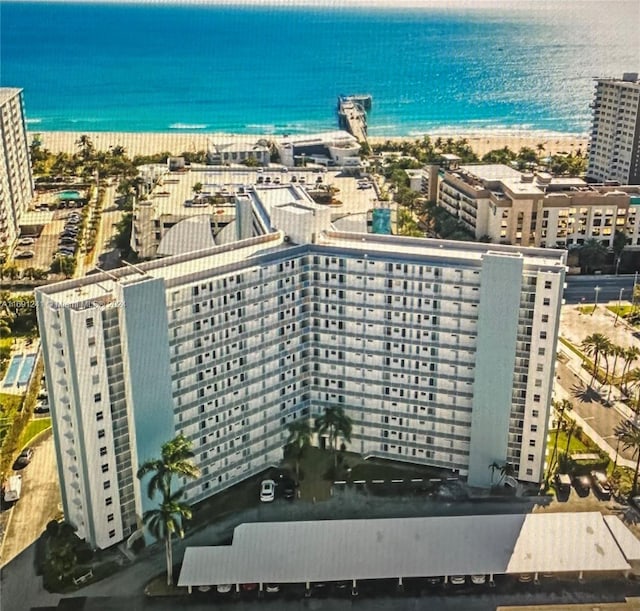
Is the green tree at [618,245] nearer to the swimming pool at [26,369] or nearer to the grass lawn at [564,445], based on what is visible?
the grass lawn at [564,445]

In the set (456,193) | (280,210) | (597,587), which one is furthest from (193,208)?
(597,587)

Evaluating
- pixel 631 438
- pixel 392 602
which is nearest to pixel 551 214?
pixel 631 438

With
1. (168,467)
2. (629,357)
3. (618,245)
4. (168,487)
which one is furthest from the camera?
(618,245)

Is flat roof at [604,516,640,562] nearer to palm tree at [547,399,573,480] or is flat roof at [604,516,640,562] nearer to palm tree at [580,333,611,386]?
palm tree at [547,399,573,480]

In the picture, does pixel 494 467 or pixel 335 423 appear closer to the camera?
pixel 494 467

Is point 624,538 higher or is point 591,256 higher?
point 591,256

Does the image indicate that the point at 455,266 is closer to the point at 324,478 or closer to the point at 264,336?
the point at 264,336

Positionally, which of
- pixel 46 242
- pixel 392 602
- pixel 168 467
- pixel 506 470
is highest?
pixel 46 242

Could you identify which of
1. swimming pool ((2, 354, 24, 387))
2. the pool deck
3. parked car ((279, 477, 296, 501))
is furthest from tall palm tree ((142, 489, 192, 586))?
swimming pool ((2, 354, 24, 387))

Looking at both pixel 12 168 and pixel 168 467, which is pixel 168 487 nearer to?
pixel 168 467
